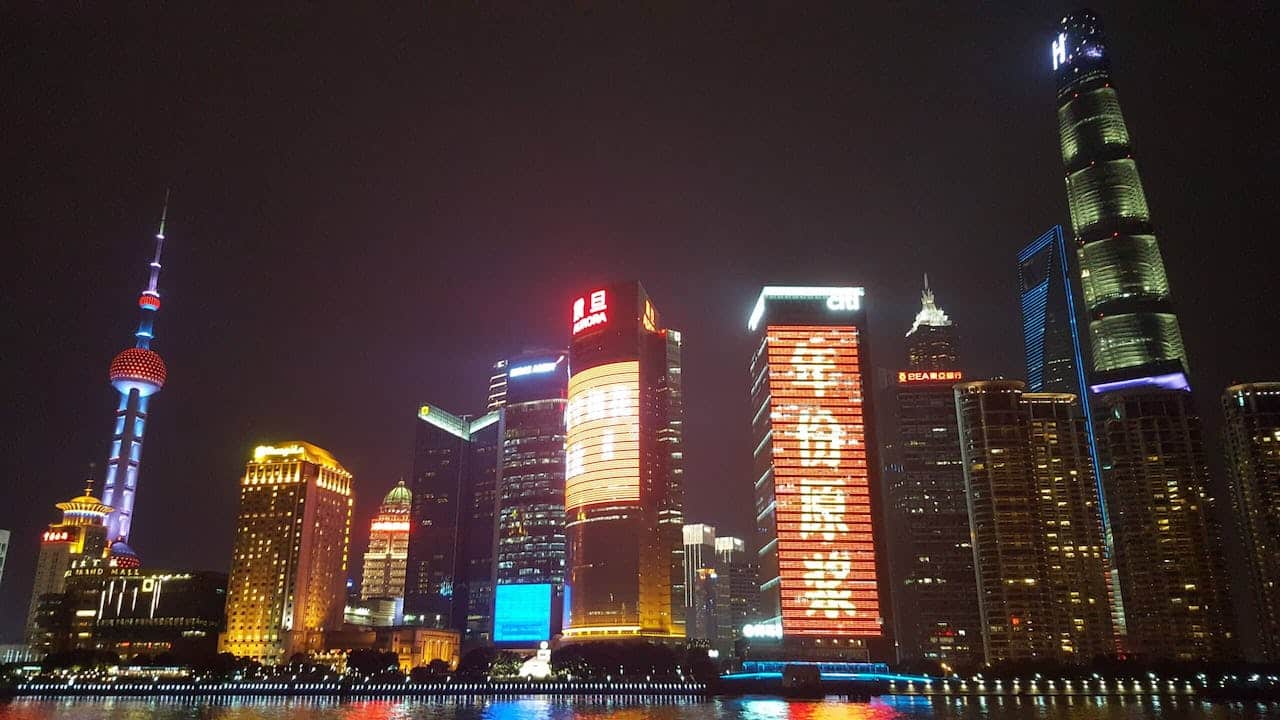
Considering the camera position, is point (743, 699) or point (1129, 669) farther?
point (1129, 669)

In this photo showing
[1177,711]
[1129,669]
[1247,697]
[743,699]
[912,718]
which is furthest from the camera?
[1129,669]

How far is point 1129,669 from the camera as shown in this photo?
199125mm

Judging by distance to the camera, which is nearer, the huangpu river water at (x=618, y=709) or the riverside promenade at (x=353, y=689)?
the huangpu river water at (x=618, y=709)

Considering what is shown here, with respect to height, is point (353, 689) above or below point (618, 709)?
above

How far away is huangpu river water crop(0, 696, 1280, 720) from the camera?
123375 mm

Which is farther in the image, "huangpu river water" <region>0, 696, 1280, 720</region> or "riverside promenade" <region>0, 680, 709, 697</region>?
"riverside promenade" <region>0, 680, 709, 697</region>

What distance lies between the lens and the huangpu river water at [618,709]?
405 feet

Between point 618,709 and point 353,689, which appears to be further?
point 353,689

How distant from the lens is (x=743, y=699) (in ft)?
607

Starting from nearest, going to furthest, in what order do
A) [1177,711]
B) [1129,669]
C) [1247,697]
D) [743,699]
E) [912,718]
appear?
[912,718] → [1177,711] → [1247,697] → [743,699] → [1129,669]

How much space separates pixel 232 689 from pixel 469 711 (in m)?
73.1

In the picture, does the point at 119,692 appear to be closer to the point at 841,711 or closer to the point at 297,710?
the point at 297,710

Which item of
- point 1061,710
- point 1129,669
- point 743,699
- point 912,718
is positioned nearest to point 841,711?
point 912,718

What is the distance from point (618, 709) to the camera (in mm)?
143250
